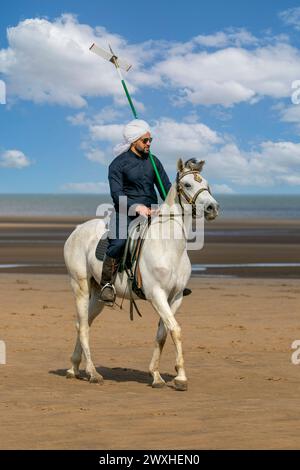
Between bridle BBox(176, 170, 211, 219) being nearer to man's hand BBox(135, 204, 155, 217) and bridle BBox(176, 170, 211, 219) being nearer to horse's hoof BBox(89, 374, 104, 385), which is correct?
man's hand BBox(135, 204, 155, 217)

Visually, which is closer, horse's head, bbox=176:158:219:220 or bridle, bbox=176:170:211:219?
horse's head, bbox=176:158:219:220

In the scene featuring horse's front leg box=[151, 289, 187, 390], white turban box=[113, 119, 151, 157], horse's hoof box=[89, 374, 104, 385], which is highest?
white turban box=[113, 119, 151, 157]

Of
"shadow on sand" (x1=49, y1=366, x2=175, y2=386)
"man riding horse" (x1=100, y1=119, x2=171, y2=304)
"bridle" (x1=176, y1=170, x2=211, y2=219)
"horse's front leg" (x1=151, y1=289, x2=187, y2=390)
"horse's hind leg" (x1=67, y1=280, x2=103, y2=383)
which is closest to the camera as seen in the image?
"bridle" (x1=176, y1=170, x2=211, y2=219)

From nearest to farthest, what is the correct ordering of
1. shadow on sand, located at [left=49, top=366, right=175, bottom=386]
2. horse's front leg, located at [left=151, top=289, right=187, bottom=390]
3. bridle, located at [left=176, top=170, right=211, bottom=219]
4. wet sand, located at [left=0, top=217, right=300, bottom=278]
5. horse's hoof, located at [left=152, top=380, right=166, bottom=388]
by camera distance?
bridle, located at [left=176, top=170, right=211, bottom=219], horse's front leg, located at [left=151, top=289, right=187, bottom=390], horse's hoof, located at [left=152, top=380, right=166, bottom=388], shadow on sand, located at [left=49, top=366, right=175, bottom=386], wet sand, located at [left=0, top=217, right=300, bottom=278]

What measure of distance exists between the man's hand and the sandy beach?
227cm

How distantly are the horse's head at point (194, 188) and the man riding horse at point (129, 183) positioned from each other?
2.56 ft

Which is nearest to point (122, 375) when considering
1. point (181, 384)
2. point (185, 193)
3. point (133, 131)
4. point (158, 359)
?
point (158, 359)

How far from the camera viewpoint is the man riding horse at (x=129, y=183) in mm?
10773

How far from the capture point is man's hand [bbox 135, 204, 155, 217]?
10406 millimetres

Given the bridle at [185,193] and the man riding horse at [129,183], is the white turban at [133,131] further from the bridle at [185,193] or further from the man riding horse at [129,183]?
the bridle at [185,193]

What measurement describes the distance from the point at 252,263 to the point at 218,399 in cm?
A: 2243

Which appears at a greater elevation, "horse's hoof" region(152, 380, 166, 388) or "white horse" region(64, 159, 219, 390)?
"white horse" region(64, 159, 219, 390)

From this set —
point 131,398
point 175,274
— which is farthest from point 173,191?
point 131,398

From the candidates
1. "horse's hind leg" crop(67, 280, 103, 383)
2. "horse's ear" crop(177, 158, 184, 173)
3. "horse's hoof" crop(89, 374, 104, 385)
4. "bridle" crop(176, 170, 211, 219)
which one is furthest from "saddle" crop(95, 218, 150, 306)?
"horse's hoof" crop(89, 374, 104, 385)
